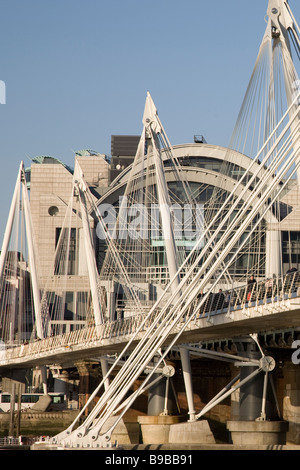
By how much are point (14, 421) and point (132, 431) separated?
952 cm

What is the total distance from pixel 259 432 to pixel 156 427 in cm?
978

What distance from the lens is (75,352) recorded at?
185 feet

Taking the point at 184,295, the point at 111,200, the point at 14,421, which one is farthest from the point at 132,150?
the point at 184,295

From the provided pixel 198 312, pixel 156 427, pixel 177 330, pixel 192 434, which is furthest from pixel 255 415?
pixel 156 427

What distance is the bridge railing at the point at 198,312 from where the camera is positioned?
35.8 meters

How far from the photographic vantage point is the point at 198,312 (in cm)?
4188

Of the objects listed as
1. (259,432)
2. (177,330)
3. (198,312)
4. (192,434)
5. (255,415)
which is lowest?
(192,434)

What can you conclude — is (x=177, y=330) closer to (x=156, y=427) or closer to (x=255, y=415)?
(x=255, y=415)

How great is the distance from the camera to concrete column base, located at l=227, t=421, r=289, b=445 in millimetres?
41250

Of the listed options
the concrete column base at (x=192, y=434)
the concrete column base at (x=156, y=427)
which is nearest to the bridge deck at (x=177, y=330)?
the concrete column base at (x=192, y=434)

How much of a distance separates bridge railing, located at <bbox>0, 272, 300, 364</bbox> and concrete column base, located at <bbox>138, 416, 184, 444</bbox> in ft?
13.9

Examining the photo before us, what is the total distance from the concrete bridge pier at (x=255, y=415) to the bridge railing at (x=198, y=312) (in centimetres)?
308

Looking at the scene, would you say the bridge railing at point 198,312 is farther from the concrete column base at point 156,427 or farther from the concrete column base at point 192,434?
the concrete column base at point 192,434

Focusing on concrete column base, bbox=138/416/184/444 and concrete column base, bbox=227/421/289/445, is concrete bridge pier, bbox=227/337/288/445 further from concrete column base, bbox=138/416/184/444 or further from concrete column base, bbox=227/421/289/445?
concrete column base, bbox=138/416/184/444
